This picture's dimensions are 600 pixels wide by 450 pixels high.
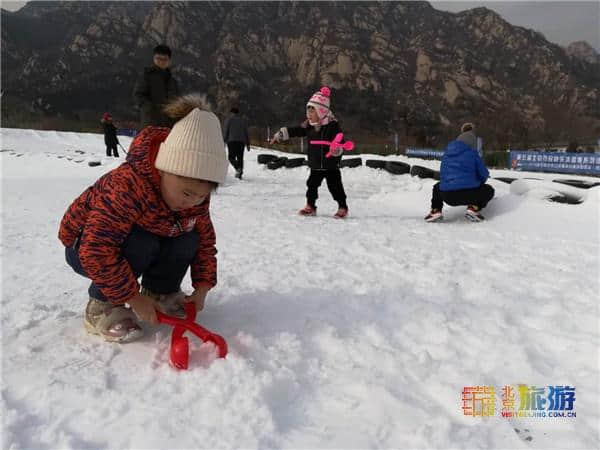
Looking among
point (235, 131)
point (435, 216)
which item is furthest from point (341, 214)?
point (235, 131)

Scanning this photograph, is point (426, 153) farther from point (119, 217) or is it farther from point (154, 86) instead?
point (119, 217)

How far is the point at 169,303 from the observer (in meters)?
1.81

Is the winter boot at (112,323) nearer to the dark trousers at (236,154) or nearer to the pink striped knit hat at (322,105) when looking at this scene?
the pink striped knit hat at (322,105)

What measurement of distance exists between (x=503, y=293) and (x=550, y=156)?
851 cm

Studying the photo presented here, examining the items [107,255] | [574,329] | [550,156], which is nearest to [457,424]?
[574,329]

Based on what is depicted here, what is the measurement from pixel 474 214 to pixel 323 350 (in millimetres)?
2920

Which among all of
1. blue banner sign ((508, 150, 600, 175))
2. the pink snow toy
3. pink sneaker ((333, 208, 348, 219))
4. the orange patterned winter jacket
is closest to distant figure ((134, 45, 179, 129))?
the pink snow toy

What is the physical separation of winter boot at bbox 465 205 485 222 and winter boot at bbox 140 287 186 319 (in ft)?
10.1

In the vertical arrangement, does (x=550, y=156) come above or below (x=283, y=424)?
above

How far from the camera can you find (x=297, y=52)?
211 feet

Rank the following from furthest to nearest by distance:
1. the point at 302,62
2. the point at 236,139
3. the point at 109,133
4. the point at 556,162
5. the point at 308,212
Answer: the point at 302,62 < the point at 109,133 < the point at 556,162 < the point at 236,139 < the point at 308,212

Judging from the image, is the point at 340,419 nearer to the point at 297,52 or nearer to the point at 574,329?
the point at 574,329

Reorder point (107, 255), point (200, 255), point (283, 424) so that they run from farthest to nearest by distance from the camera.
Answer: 1. point (200, 255)
2. point (107, 255)
3. point (283, 424)

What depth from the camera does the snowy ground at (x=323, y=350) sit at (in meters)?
1.20
